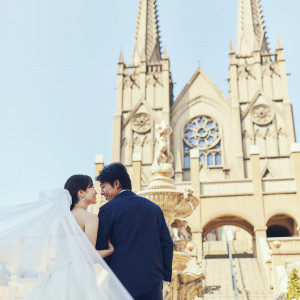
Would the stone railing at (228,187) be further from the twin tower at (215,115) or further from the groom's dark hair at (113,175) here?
the groom's dark hair at (113,175)

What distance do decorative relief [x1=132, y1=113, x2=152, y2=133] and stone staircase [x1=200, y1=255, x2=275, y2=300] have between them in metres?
16.1

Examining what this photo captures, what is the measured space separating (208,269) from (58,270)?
57.8 feet

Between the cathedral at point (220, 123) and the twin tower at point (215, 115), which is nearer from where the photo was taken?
the cathedral at point (220, 123)

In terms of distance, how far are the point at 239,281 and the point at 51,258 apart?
16383mm

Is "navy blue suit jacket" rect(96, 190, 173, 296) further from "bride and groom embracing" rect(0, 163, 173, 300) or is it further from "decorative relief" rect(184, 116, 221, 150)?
"decorative relief" rect(184, 116, 221, 150)

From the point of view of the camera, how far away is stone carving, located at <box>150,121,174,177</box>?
33.3 ft

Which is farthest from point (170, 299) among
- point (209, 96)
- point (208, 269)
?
point (209, 96)

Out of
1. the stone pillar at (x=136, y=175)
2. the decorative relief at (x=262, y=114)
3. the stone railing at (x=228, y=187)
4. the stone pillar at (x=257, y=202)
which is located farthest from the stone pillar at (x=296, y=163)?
the stone pillar at (x=136, y=175)

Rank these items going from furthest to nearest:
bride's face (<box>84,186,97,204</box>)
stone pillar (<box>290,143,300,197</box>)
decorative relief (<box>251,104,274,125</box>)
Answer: decorative relief (<box>251,104,274,125</box>), stone pillar (<box>290,143,300,197</box>), bride's face (<box>84,186,97,204</box>)

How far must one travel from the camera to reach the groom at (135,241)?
2.88 metres

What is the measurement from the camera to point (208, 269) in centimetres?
1955

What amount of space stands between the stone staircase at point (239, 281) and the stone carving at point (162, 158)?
680cm

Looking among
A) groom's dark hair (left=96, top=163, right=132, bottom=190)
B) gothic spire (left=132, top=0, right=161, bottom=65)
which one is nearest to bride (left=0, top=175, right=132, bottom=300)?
groom's dark hair (left=96, top=163, right=132, bottom=190)

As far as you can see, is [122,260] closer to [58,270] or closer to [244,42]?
[58,270]
